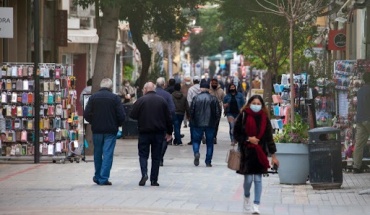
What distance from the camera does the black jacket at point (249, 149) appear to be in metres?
14.8

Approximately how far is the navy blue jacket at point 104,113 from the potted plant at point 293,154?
2.77 m

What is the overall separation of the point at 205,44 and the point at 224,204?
3714 inches

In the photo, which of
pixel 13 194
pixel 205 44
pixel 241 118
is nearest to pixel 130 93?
pixel 13 194

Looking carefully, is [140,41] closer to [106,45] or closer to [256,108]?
[106,45]

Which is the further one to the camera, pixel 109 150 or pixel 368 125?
pixel 368 125

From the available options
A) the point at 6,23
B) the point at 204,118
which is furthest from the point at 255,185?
the point at 6,23

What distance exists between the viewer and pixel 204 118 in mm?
23250

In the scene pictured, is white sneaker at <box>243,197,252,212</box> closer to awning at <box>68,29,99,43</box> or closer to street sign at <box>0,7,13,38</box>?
street sign at <box>0,7,13,38</box>

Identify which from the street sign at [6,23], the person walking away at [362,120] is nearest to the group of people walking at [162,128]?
the person walking away at [362,120]

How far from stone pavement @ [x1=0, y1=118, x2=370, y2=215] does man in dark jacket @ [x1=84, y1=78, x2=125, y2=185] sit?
1.06 ft

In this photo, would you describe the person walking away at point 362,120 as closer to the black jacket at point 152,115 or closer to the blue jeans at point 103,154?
the black jacket at point 152,115

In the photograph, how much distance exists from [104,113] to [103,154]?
70 cm

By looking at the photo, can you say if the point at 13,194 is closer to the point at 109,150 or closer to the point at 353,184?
the point at 109,150

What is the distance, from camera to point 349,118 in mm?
21984
